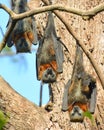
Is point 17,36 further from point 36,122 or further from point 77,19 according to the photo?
point 77,19

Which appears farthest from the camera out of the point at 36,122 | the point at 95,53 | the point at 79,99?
the point at 95,53

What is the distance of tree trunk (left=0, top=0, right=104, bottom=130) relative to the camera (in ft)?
15.6

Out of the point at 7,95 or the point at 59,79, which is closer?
the point at 7,95

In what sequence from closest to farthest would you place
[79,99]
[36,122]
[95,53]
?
[79,99]
[36,122]
[95,53]

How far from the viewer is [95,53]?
5.53 meters

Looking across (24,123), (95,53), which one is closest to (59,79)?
(95,53)

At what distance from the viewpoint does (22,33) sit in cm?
468

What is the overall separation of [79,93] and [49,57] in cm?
45

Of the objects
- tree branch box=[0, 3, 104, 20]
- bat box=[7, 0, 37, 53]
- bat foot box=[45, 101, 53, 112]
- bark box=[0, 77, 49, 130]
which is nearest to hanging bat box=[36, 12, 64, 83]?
bat box=[7, 0, 37, 53]

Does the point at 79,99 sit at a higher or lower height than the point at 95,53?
lower

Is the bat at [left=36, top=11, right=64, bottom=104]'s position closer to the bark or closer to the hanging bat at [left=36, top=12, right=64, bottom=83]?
the hanging bat at [left=36, top=12, right=64, bottom=83]

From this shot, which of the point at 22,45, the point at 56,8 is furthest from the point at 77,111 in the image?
the point at 56,8

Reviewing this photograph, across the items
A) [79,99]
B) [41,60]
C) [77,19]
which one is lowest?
[79,99]

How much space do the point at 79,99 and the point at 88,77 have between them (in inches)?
8.3
